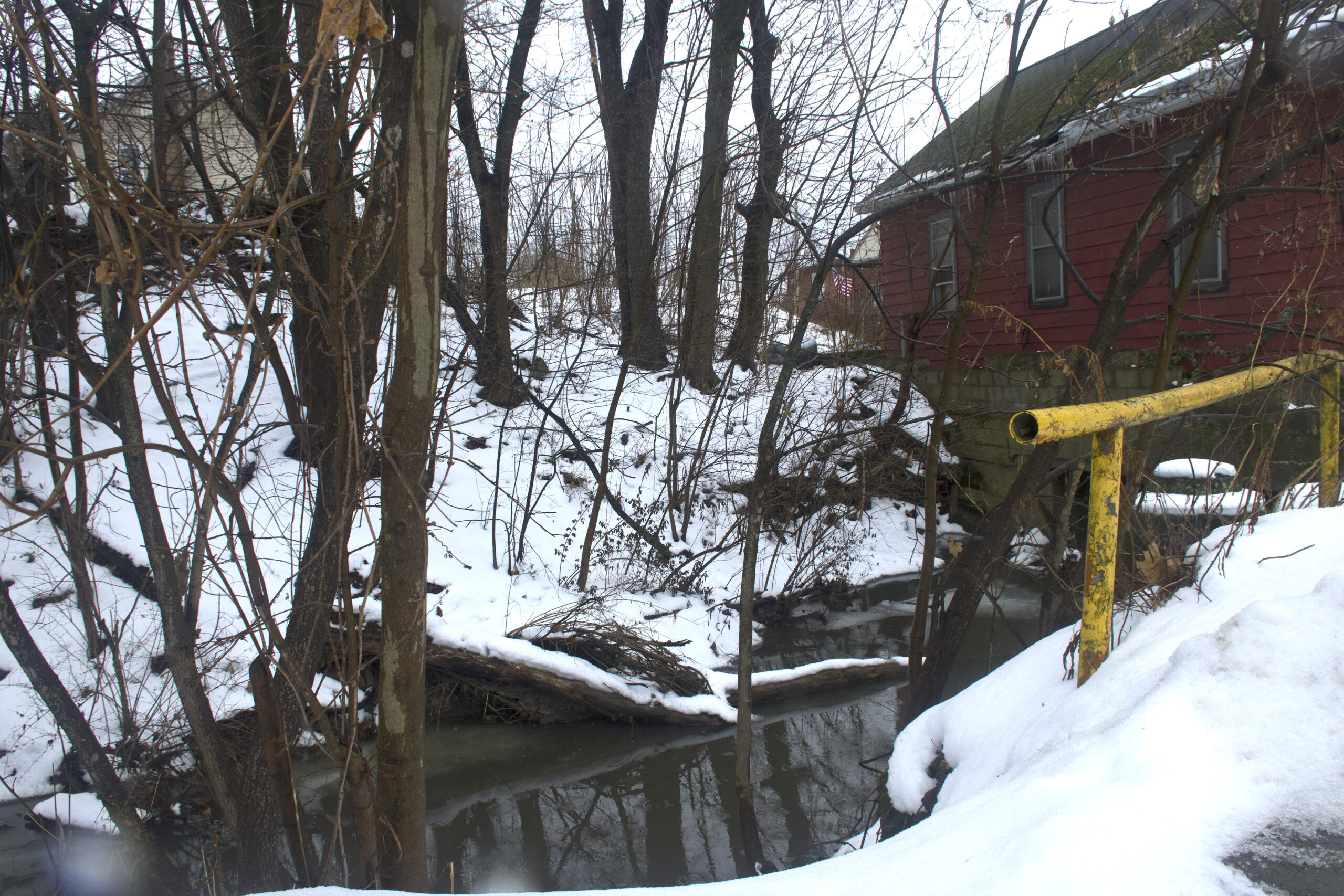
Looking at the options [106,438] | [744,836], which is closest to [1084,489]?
[744,836]

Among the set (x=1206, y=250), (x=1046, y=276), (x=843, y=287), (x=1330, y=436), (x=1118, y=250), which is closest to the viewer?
(x=1330, y=436)

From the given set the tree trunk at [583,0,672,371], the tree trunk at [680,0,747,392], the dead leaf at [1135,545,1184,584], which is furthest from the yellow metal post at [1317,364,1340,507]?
the tree trunk at [583,0,672,371]

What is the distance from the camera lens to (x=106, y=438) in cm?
750

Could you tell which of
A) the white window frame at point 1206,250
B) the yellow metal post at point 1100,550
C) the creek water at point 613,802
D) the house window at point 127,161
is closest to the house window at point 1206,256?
the white window frame at point 1206,250

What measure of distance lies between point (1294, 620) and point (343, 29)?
2592 mm

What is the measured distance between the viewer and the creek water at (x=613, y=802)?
4.25m

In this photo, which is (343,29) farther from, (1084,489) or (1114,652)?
(1084,489)

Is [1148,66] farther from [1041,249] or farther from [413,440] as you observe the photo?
[1041,249]

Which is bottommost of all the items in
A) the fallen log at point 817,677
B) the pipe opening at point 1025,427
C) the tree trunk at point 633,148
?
the fallen log at point 817,677

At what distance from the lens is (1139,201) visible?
9.04 meters

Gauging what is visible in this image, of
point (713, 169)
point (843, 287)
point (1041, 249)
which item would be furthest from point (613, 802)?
point (843, 287)

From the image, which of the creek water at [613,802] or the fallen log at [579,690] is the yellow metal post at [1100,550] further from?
the fallen log at [579,690]

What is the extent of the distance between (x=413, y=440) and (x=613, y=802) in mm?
3652

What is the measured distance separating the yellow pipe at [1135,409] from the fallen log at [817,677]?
4020mm
